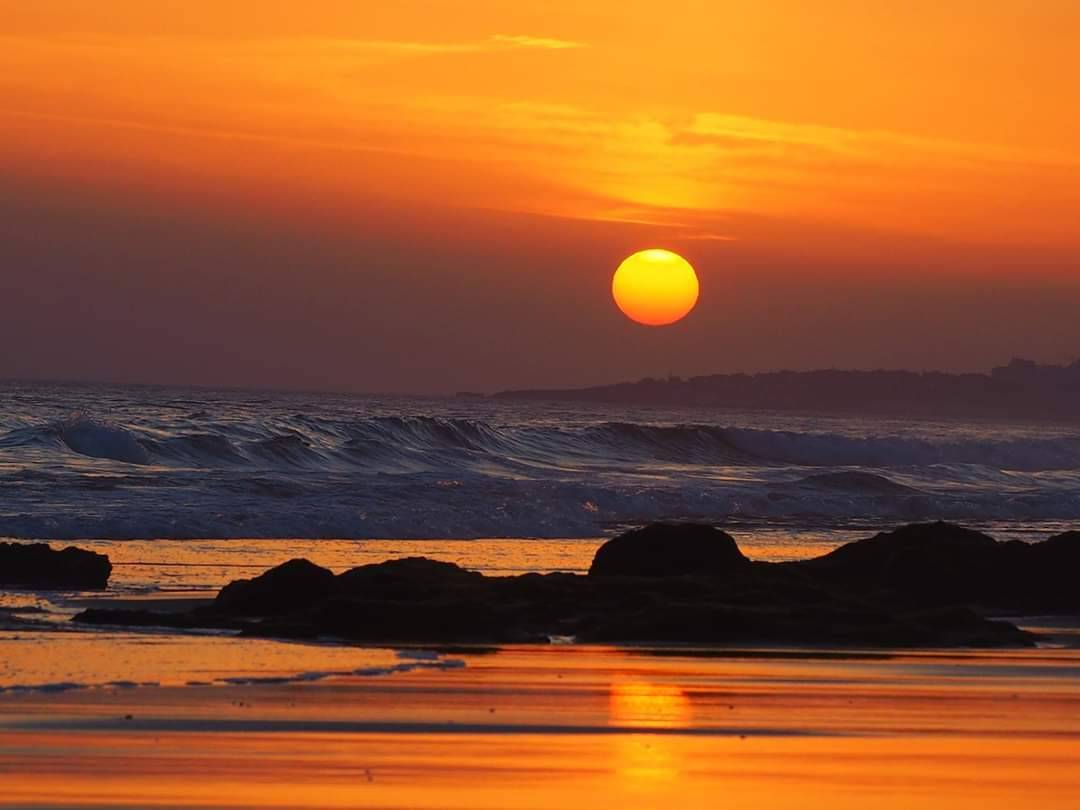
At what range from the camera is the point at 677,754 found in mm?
8570

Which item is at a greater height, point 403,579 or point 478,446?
point 403,579

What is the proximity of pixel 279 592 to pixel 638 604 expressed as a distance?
3.07 m

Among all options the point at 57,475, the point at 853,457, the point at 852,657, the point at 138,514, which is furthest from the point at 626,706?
the point at 853,457

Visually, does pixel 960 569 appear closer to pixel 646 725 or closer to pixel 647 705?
pixel 647 705

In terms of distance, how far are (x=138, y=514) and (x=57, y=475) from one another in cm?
752

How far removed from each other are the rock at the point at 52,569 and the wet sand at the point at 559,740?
186 inches

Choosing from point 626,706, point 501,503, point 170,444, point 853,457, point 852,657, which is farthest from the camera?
point 853,457

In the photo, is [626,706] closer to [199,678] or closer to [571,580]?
[199,678]

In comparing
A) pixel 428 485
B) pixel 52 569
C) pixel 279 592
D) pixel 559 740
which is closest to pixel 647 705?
pixel 559 740

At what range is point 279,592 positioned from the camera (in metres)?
14.1

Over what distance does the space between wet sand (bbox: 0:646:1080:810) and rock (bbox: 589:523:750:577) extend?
13.9 ft

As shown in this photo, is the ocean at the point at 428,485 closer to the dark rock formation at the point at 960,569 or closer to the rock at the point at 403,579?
the rock at the point at 403,579

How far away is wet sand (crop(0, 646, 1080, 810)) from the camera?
25.0 ft

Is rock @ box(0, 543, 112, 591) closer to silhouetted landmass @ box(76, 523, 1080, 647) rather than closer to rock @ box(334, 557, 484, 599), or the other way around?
silhouetted landmass @ box(76, 523, 1080, 647)
